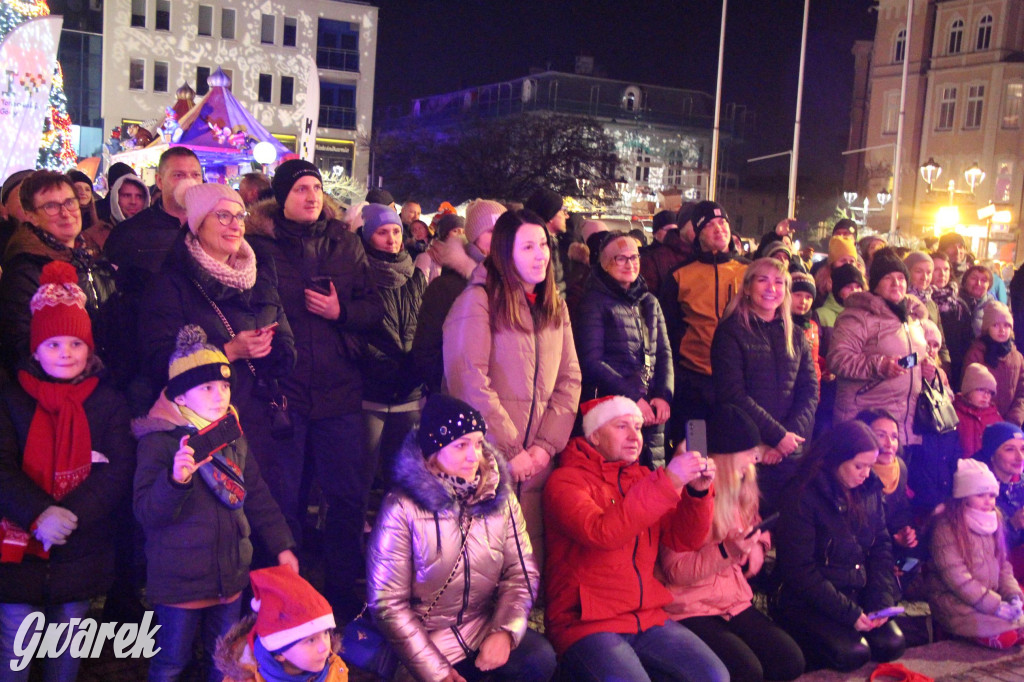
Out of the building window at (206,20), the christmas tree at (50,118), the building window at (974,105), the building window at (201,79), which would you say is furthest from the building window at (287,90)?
the building window at (974,105)

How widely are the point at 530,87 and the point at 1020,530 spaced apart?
52.7 m

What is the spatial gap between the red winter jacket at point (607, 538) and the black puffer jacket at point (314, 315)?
1.26m

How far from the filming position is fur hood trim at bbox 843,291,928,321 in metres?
6.61

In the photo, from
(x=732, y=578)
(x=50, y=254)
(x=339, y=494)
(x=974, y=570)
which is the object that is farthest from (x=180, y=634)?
(x=974, y=570)

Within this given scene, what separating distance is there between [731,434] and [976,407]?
3021 mm

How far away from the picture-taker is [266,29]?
43.9m

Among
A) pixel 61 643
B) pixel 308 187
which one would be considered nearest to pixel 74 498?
pixel 61 643

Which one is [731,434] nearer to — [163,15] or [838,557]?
[838,557]

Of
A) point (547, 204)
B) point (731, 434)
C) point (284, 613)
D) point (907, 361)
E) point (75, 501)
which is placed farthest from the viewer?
point (547, 204)

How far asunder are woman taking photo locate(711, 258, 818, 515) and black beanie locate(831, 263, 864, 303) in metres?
1.87

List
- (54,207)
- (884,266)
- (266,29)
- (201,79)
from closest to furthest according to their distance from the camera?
(54,207)
(884,266)
(201,79)
(266,29)

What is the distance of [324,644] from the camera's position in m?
3.43

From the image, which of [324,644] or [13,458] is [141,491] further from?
[324,644]

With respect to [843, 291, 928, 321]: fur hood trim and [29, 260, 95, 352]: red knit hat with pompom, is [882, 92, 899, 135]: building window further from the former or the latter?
[29, 260, 95, 352]: red knit hat with pompom
